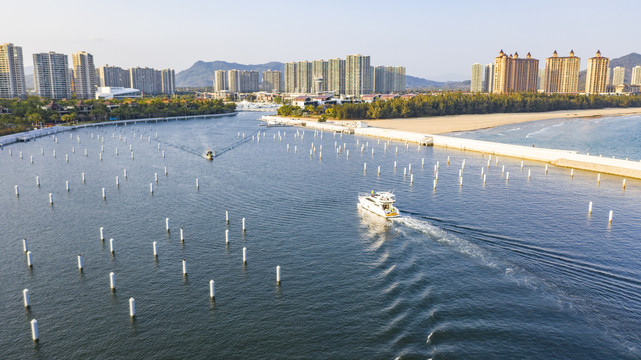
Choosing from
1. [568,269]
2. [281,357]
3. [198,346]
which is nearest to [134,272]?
[198,346]

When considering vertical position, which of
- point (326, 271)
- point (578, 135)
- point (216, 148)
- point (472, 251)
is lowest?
point (326, 271)

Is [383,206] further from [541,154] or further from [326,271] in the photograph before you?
[541,154]

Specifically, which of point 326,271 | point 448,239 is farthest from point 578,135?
point 326,271

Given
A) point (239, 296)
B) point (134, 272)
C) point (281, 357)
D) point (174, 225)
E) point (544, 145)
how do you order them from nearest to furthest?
point (281, 357) → point (239, 296) → point (134, 272) → point (174, 225) → point (544, 145)

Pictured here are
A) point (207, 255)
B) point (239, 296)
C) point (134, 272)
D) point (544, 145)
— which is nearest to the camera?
point (239, 296)

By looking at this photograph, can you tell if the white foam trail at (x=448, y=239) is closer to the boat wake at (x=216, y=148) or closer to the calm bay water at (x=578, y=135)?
the boat wake at (x=216, y=148)

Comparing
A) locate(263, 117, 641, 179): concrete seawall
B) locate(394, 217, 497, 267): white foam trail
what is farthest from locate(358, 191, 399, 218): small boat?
locate(263, 117, 641, 179): concrete seawall

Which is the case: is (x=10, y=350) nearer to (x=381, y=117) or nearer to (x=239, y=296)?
(x=239, y=296)
